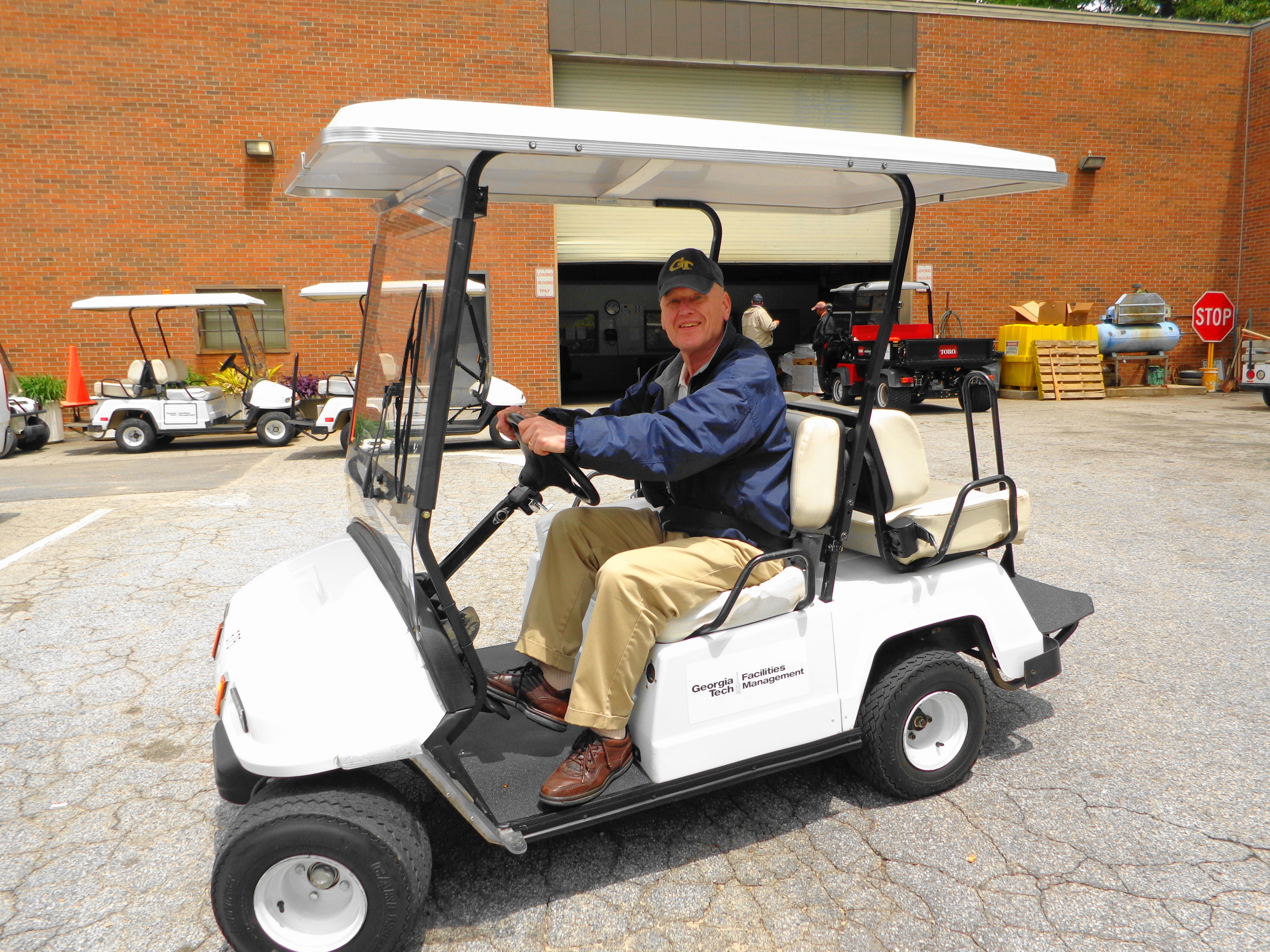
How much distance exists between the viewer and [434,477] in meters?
2.14

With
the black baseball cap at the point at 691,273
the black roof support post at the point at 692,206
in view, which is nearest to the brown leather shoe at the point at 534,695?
the black baseball cap at the point at 691,273

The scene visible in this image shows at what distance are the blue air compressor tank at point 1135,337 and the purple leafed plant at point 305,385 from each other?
1348 cm

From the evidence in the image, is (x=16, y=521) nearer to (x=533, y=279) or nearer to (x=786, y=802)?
(x=786, y=802)

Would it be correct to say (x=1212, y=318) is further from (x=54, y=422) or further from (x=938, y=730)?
(x=54, y=422)

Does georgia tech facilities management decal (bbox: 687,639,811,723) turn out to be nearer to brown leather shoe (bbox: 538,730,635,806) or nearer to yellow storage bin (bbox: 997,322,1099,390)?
brown leather shoe (bbox: 538,730,635,806)

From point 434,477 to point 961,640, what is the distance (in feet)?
5.98

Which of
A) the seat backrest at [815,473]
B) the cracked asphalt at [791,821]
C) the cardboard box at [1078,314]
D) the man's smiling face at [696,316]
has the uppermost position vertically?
the man's smiling face at [696,316]

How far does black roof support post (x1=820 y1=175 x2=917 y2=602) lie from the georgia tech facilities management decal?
0.75 feet

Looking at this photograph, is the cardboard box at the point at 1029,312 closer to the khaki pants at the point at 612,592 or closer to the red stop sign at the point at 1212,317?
the red stop sign at the point at 1212,317

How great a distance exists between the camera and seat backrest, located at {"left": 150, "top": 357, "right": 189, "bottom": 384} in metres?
11.1

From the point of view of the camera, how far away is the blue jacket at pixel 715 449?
7.50ft

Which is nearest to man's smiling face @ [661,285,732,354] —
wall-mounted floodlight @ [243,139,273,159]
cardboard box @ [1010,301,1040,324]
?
wall-mounted floodlight @ [243,139,273,159]

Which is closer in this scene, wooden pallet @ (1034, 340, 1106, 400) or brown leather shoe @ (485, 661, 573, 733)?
brown leather shoe @ (485, 661, 573, 733)

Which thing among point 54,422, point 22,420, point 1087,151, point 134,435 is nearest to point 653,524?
point 134,435
